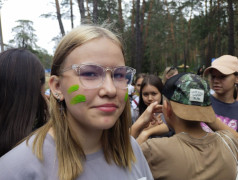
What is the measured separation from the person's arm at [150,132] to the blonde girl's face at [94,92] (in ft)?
3.01

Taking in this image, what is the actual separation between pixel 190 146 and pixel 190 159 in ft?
0.32

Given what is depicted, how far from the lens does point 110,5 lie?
19031mm

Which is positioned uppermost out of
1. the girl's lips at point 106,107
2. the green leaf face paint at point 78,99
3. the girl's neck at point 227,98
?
the green leaf face paint at point 78,99

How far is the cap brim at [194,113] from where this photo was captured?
1676 mm

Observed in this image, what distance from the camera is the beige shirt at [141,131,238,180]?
5.22ft

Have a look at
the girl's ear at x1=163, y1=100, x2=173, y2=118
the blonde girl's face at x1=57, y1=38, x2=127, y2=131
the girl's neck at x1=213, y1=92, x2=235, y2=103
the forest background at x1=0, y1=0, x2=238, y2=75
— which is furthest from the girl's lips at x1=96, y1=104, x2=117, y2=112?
the forest background at x1=0, y1=0, x2=238, y2=75

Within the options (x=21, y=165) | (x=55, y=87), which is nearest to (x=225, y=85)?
(x=55, y=87)

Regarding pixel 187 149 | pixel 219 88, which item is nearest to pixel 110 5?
pixel 219 88

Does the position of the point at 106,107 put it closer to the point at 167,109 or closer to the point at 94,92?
the point at 94,92

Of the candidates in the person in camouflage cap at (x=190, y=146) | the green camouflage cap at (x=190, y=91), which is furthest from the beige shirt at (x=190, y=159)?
the green camouflage cap at (x=190, y=91)

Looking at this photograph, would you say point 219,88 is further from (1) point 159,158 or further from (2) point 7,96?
(2) point 7,96

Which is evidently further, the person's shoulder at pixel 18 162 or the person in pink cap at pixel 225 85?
the person in pink cap at pixel 225 85

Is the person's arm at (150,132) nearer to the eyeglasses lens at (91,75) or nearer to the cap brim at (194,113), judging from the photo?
the cap brim at (194,113)

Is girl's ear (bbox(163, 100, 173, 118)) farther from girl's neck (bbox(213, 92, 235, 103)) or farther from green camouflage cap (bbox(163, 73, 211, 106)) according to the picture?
girl's neck (bbox(213, 92, 235, 103))
